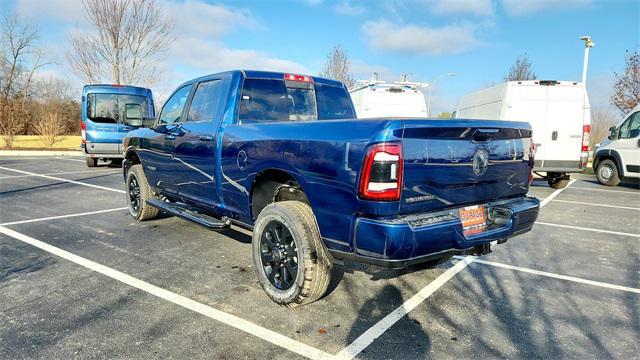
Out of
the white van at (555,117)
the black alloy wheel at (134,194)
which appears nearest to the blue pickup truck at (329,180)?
the black alloy wheel at (134,194)

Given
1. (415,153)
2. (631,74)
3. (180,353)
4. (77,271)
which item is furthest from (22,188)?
(631,74)

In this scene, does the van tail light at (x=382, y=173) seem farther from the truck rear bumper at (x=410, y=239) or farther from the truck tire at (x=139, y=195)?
the truck tire at (x=139, y=195)

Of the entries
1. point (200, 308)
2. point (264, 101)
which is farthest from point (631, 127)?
point (200, 308)

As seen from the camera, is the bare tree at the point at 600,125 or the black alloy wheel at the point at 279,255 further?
the bare tree at the point at 600,125

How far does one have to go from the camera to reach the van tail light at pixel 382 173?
8.55ft

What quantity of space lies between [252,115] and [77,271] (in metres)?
2.26

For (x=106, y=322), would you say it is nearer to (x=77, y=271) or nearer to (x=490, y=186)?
(x=77, y=271)

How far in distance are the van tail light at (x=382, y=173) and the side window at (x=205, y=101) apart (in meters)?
2.15

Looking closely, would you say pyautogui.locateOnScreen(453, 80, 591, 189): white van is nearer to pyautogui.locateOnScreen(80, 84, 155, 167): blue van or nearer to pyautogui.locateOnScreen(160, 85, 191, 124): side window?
pyautogui.locateOnScreen(160, 85, 191, 124): side window

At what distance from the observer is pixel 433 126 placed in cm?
279

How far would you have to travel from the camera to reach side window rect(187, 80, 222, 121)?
430cm

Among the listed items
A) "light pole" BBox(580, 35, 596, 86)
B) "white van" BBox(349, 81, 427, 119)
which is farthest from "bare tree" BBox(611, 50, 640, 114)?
"white van" BBox(349, 81, 427, 119)

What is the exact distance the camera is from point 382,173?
2.62 meters

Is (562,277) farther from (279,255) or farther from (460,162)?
(279,255)
